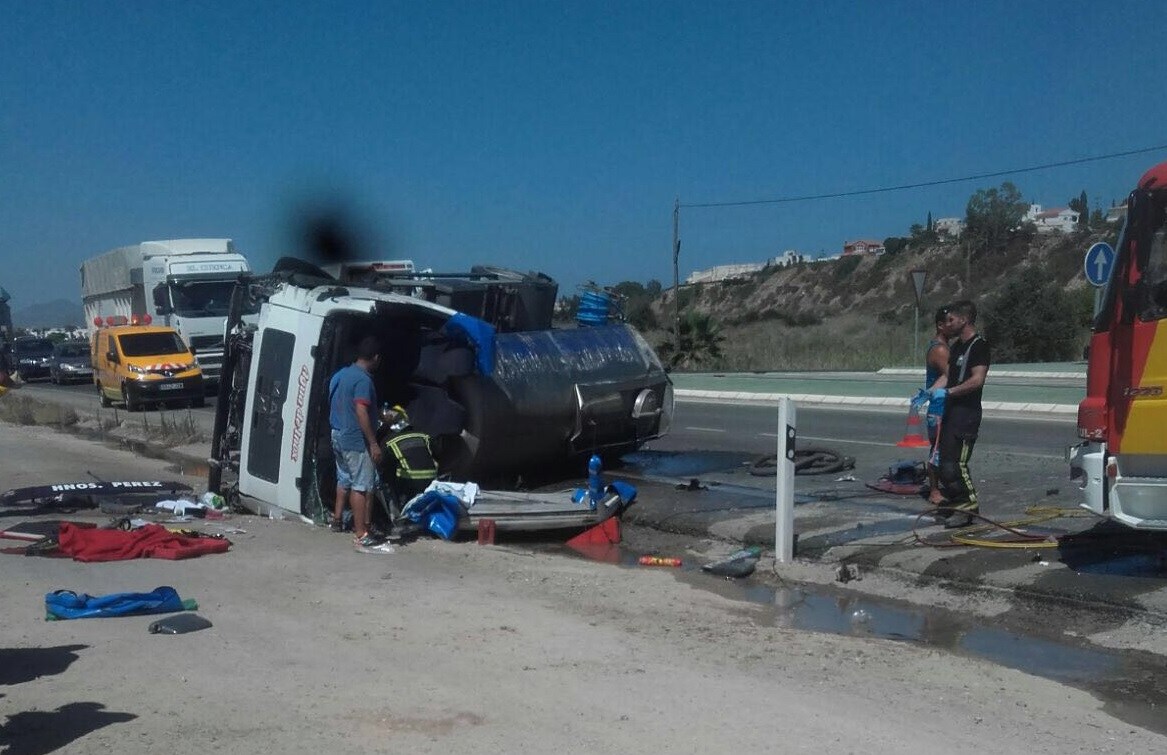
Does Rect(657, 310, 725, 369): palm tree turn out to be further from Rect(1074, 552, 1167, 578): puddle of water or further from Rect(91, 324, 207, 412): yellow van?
Rect(1074, 552, 1167, 578): puddle of water

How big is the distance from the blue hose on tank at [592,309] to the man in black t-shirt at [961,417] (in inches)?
184

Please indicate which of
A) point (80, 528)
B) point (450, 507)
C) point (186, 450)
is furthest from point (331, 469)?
point (186, 450)

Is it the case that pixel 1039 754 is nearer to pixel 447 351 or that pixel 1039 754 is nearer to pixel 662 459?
pixel 447 351

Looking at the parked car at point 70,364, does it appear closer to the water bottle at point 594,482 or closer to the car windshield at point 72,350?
the car windshield at point 72,350

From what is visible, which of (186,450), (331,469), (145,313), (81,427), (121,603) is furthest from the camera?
(145,313)

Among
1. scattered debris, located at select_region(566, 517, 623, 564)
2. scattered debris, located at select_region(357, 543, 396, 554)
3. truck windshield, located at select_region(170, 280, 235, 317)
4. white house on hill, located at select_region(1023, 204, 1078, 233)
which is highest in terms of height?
white house on hill, located at select_region(1023, 204, 1078, 233)

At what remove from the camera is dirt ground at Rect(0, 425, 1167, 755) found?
16.3 ft

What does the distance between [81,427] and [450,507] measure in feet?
54.0

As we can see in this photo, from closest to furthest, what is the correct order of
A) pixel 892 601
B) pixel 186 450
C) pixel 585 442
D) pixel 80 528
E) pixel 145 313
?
pixel 892 601 < pixel 80 528 < pixel 585 442 < pixel 186 450 < pixel 145 313

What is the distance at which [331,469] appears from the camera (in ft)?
34.2

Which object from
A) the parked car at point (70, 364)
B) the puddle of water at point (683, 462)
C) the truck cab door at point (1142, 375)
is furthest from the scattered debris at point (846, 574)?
the parked car at point (70, 364)

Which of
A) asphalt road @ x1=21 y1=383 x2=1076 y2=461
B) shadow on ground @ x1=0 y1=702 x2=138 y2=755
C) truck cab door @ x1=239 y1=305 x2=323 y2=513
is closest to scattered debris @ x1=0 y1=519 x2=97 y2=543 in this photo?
truck cab door @ x1=239 y1=305 x2=323 y2=513

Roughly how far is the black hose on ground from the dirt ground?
475 cm

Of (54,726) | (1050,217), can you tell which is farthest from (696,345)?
(1050,217)
